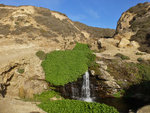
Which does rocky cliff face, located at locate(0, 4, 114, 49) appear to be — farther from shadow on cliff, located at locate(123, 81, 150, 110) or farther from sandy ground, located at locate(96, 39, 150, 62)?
shadow on cliff, located at locate(123, 81, 150, 110)

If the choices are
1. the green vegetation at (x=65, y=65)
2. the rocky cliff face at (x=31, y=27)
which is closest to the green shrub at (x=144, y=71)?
the green vegetation at (x=65, y=65)

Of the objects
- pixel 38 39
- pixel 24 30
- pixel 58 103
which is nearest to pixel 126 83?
pixel 58 103

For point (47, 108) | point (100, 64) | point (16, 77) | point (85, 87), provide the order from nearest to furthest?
point (47, 108)
point (16, 77)
point (85, 87)
point (100, 64)

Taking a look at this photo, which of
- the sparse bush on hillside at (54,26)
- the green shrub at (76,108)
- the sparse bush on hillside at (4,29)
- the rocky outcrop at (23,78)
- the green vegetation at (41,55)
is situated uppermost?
the sparse bush on hillside at (54,26)

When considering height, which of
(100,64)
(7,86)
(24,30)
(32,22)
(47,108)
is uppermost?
(32,22)

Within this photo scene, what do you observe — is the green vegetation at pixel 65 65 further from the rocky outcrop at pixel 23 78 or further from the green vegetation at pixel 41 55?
the rocky outcrop at pixel 23 78

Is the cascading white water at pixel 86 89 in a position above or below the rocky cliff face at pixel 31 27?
below

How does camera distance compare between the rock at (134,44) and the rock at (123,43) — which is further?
the rock at (123,43)

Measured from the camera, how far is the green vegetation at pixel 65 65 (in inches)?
664

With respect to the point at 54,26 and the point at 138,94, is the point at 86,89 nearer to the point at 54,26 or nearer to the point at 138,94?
the point at 138,94

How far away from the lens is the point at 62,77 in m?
16.9

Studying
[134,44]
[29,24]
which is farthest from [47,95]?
[29,24]

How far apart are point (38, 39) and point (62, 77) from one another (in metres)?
18.1

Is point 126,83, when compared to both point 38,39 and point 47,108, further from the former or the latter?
point 38,39
